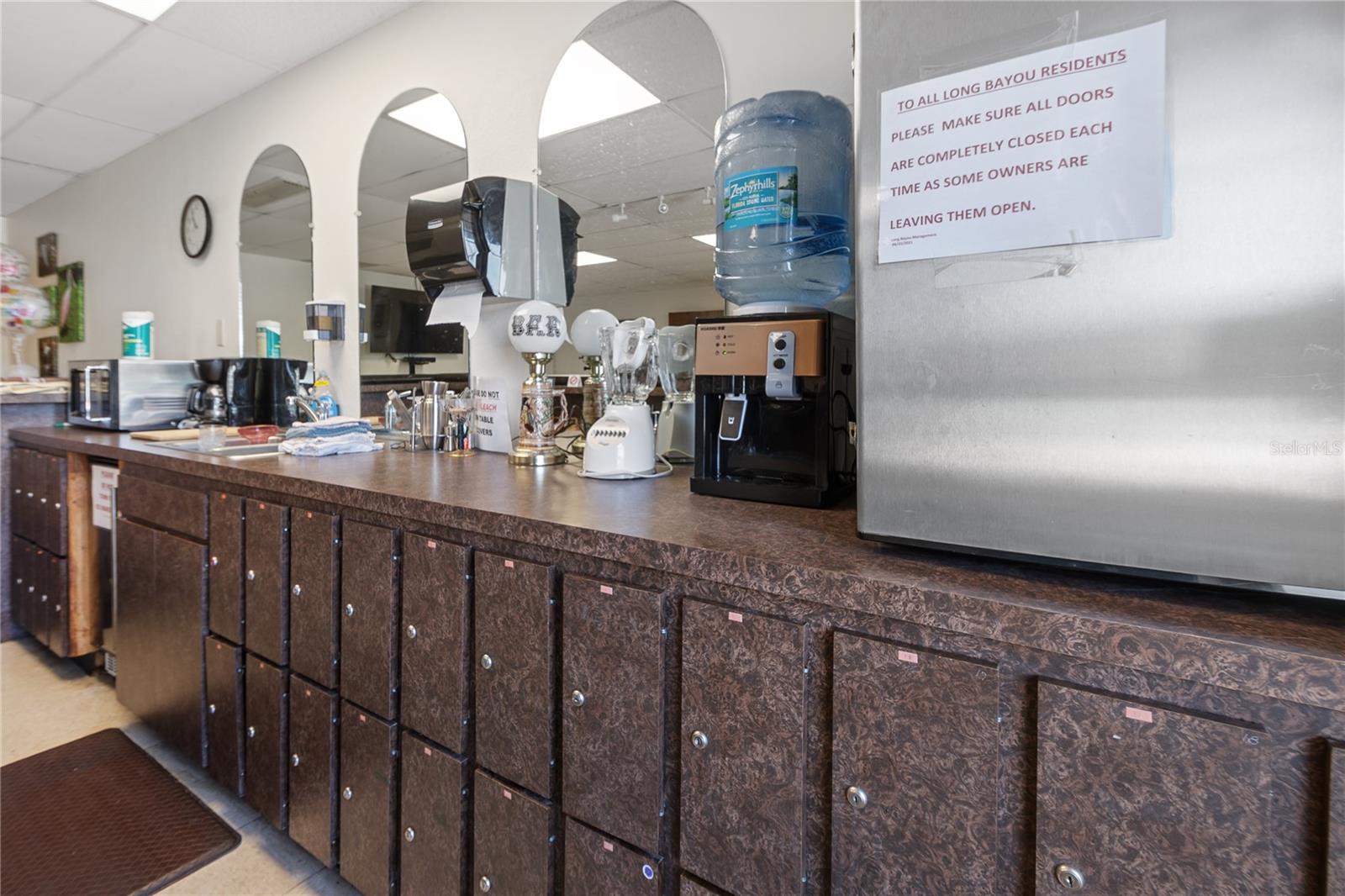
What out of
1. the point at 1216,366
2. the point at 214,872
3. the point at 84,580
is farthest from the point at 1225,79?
the point at 84,580

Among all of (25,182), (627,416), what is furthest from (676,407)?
(25,182)

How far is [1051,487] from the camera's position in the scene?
71 cm

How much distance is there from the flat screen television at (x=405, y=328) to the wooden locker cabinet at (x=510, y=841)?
1.73 m

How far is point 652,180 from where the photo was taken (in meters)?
1.94

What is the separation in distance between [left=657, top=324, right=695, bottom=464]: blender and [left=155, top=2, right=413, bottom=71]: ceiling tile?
2.08m

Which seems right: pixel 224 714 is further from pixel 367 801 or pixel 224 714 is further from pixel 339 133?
pixel 339 133

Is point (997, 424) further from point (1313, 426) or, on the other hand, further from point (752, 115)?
point (752, 115)

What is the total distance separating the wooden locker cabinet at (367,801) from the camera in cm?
138

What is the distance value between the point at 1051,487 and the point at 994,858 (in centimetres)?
40

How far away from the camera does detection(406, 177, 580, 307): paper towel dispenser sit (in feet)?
6.76

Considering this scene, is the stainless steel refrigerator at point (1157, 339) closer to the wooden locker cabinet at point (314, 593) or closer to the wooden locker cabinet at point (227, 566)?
the wooden locker cabinet at point (314, 593)

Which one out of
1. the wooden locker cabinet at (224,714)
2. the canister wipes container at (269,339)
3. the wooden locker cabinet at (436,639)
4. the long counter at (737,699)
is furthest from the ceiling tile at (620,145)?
the canister wipes container at (269,339)

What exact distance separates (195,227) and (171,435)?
79.7 inches

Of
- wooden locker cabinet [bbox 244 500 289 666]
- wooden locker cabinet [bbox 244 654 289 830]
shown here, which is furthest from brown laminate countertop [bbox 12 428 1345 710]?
wooden locker cabinet [bbox 244 654 289 830]
